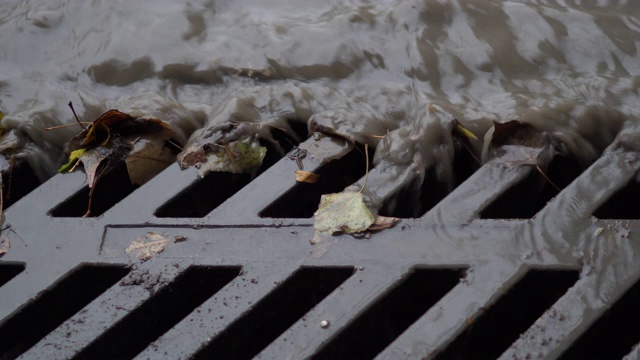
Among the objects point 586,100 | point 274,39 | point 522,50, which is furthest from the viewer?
point 274,39

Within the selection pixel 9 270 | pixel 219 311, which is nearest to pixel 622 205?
pixel 219 311

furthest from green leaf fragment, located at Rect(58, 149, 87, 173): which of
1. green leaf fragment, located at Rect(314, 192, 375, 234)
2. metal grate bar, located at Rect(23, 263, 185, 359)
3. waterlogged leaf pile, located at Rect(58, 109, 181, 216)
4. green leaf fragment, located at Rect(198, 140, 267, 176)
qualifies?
green leaf fragment, located at Rect(314, 192, 375, 234)

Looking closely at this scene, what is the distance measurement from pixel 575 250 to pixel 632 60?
69 centimetres

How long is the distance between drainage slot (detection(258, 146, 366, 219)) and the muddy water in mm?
65

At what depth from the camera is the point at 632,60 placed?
200cm

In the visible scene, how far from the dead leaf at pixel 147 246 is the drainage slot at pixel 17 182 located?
488mm

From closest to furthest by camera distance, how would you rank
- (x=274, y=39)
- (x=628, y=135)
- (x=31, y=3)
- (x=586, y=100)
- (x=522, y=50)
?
(x=628, y=135), (x=586, y=100), (x=522, y=50), (x=274, y=39), (x=31, y=3)

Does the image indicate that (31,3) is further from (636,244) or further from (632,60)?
(636,244)

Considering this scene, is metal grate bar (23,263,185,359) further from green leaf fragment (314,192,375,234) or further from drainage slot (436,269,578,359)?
drainage slot (436,269,578,359)

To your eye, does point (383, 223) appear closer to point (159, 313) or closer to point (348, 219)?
point (348, 219)

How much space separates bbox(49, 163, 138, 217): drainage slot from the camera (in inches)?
78.7

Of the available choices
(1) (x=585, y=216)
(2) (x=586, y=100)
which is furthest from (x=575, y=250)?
(2) (x=586, y=100)

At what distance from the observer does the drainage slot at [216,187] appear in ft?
6.33

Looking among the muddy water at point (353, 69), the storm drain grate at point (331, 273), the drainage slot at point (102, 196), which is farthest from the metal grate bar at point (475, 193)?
the drainage slot at point (102, 196)
